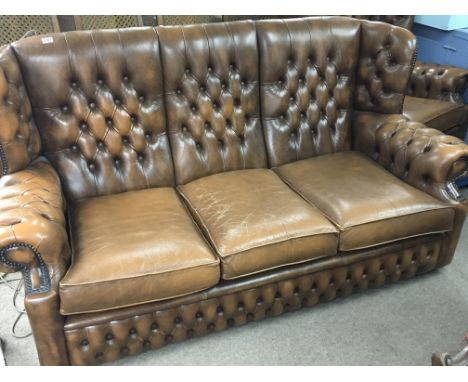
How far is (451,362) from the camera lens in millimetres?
1230

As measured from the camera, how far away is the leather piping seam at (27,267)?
1.35 meters

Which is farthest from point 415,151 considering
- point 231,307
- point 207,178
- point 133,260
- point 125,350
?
point 125,350

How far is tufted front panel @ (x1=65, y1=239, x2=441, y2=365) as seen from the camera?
157 centimetres

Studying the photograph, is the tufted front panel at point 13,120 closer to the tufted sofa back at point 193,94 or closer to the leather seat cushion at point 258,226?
the tufted sofa back at point 193,94

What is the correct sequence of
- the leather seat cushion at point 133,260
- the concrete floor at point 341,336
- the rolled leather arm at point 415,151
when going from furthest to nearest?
the rolled leather arm at point 415,151 < the concrete floor at point 341,336 < the leather seat cushion at point 133,260

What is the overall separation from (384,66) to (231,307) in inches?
54.9

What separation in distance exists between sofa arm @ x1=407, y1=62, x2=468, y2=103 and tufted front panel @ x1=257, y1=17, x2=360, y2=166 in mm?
880

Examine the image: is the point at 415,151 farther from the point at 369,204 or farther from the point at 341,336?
the point at 341,336

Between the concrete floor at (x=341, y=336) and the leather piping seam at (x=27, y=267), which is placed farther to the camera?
the concrete floor at (x=341, y=336)

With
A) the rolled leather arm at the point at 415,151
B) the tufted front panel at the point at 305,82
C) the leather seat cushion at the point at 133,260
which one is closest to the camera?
the leather seat cushion at the point at 133,260

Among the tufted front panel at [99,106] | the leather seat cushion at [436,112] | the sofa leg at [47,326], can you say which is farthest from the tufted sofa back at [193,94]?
the sofa leg at [47,326]
